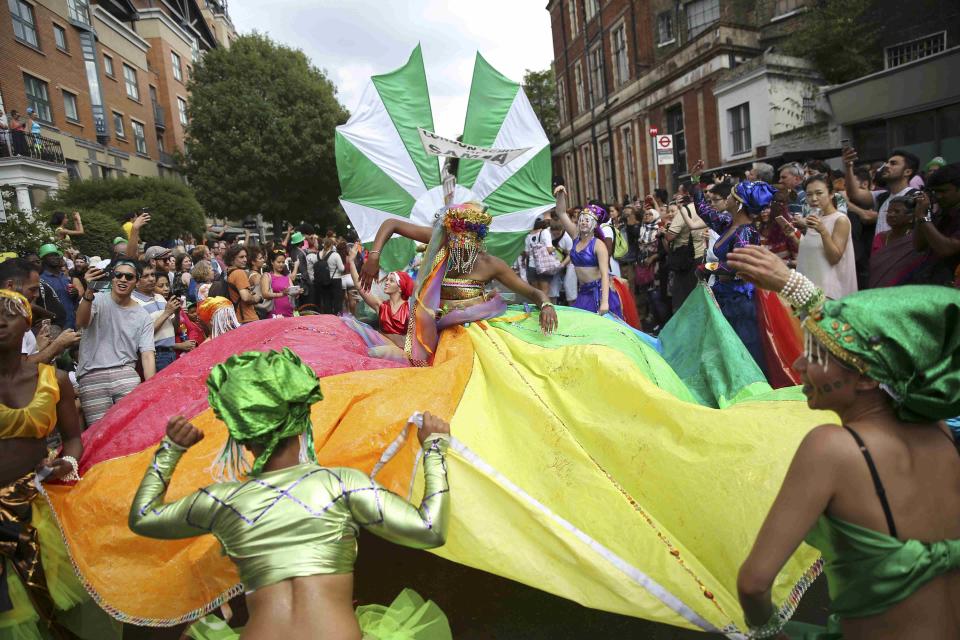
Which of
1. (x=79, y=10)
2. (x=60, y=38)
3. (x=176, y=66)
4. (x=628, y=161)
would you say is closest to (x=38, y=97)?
(x=60, y=38)

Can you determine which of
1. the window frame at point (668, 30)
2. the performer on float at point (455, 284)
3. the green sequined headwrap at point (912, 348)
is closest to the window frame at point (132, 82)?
the window frame at point (668, 30)

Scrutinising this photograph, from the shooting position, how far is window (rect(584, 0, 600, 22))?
31.8 m

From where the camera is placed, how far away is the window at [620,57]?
29.6 m

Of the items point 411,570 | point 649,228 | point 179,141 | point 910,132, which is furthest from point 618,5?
point 411,570

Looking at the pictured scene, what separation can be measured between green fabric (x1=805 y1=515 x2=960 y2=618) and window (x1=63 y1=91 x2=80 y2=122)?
103 feet

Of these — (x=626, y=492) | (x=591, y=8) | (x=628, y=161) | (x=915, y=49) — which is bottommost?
(x=626, y=492)

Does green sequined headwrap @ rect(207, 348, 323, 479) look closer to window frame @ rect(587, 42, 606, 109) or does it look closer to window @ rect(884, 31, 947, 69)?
window @ rect(884, 31, 947, 69)

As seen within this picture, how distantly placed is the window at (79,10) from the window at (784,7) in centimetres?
2731

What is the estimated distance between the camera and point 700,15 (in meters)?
24.6

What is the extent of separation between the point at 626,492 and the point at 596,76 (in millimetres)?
34311

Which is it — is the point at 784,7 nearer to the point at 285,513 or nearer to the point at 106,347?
the point at 106,347

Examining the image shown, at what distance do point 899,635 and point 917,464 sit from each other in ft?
1.42

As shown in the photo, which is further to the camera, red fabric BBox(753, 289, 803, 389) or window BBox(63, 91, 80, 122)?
window BBox(63, 91, 80, 122)

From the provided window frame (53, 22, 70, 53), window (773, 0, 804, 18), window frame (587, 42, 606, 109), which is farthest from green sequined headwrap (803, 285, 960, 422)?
window frame (587, 42, 606, 109)
